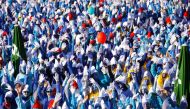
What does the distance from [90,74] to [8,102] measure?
8.18 ft

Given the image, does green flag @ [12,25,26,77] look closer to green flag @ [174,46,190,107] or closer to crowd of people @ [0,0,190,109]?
crowd of people @ [0,0,190,109]

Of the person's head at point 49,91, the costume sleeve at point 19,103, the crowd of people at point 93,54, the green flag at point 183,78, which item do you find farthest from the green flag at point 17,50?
the green flag at point 183,78

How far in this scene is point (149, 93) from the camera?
11.6 m

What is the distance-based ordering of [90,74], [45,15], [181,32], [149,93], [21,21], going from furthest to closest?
[45,15], [21,21], [181,32], [90,74], [149,93]

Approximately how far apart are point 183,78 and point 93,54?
347cm

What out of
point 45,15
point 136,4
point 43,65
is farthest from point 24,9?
point 43,65

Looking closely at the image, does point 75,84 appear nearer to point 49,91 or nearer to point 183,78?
point 49,91

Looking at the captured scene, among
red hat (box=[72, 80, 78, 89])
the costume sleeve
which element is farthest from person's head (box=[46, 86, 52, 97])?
the costume sleeve

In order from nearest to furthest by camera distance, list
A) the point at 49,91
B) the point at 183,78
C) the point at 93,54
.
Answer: the point at 49,91 → the point at 183,78 → the point at 93,54

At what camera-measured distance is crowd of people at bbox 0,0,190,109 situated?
11.7m

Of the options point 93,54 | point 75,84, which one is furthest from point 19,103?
point 93,54

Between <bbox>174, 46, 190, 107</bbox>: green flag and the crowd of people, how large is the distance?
0.21 meters

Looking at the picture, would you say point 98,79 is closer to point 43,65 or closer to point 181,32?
point 43,65

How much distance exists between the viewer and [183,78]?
40.4ft
